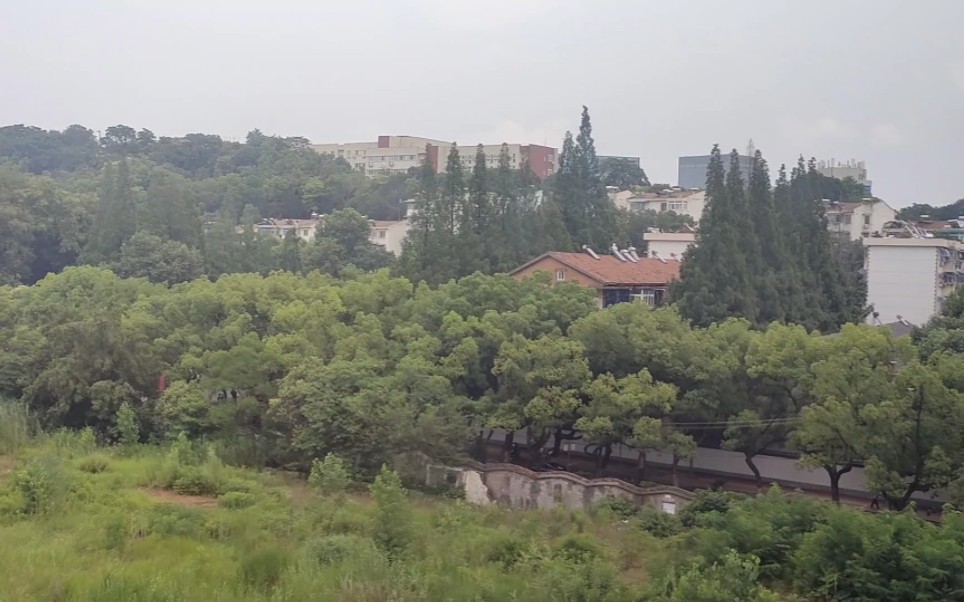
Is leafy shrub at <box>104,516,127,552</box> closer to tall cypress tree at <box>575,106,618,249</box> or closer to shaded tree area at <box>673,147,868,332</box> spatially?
shaded tree area at <box>673,147,868,332</box>

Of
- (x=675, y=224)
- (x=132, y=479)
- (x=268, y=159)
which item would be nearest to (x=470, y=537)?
(x=132, y=479)

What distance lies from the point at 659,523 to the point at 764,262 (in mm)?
11984

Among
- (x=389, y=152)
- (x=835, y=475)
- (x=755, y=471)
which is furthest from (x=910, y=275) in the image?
(x=389, y=152)

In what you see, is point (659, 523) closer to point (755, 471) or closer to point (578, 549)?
point (578, 549)

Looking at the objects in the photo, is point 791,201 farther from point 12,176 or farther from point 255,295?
point 12,176

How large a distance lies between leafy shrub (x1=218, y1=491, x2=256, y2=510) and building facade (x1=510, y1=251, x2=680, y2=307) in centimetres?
1176

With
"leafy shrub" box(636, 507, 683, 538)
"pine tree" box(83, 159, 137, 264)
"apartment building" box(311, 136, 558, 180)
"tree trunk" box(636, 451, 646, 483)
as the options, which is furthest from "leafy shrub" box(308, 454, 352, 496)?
"apartment building" box(311, 136, 558, 180)

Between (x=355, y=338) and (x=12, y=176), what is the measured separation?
2189cm

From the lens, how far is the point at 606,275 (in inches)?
907

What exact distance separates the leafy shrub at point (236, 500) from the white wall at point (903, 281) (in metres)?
20.6

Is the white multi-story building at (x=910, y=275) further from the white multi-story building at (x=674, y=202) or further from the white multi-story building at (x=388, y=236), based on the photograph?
the white multi-story building at (x=388, y=236)

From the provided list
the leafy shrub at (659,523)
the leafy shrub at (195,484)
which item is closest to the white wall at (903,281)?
the leafy shrub at (659,523)

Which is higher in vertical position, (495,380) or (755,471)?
(495,380)

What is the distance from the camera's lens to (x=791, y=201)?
1021 inches
